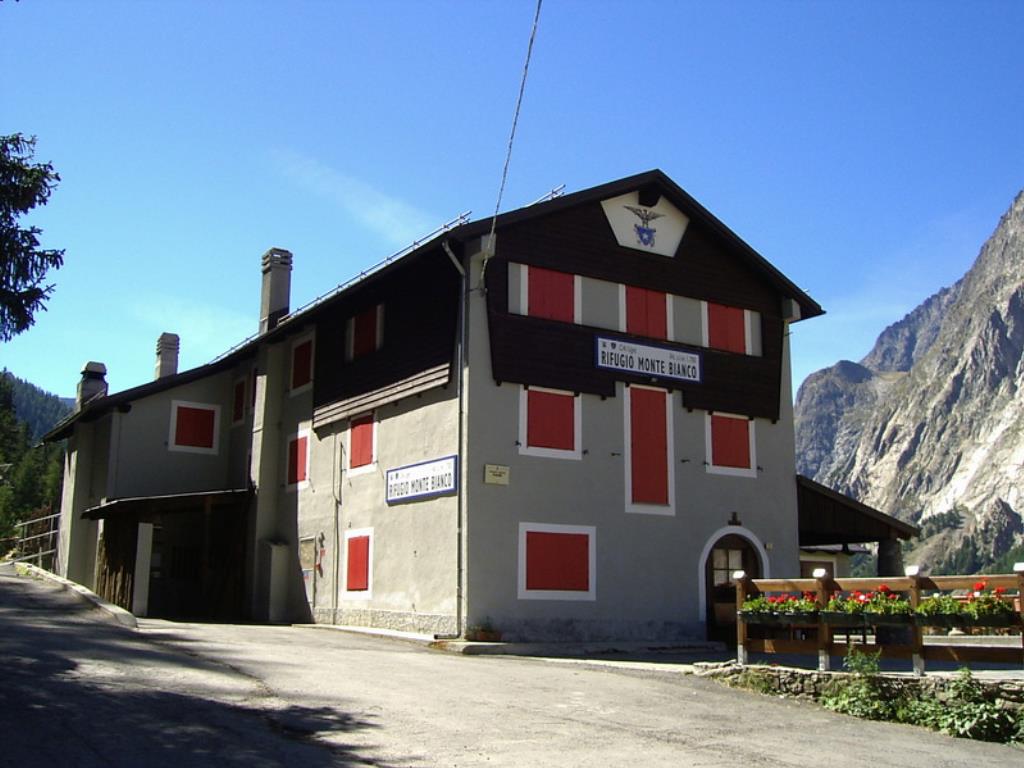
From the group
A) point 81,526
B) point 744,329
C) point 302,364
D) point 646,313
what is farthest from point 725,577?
point 81,526

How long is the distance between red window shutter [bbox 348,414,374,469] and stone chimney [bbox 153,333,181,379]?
17.6 metres

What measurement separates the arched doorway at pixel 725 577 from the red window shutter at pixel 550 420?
14.7ft

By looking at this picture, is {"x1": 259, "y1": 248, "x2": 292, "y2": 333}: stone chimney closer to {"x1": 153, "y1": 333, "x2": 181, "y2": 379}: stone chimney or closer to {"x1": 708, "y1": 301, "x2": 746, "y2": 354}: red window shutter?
{"x1": 153, "y1": 333, "x2": 181, "y2": 379}: stone chimney

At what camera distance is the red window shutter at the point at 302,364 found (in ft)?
90.9

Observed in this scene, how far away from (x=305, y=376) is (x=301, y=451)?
1.99 metres

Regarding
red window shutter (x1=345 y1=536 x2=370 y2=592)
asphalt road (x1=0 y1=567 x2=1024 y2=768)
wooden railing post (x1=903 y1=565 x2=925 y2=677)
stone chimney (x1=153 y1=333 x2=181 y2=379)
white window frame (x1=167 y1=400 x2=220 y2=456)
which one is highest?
stone chimney (x1=153 y1=333 x2=181 y2=379)

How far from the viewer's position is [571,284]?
2227cm

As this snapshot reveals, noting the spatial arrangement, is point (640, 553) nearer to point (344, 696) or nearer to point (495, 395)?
point (495, 395)

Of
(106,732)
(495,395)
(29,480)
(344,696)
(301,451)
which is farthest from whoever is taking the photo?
(29,480)

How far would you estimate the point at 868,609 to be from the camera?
13.5 m

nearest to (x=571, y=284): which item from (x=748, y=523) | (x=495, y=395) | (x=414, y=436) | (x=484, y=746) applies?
(x=495, y=395)

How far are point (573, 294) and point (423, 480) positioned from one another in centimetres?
500

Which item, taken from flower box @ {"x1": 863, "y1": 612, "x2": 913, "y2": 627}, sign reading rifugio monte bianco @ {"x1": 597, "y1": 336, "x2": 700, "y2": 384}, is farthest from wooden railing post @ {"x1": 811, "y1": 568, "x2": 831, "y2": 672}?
sign reading rifugio monte bianco @ {"x1": 597, "y1": 336, "x2": 700, "y2": 384}

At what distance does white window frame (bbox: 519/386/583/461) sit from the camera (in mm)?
21078
